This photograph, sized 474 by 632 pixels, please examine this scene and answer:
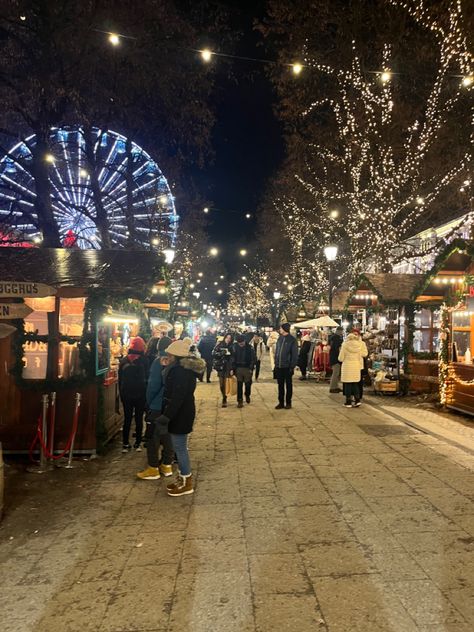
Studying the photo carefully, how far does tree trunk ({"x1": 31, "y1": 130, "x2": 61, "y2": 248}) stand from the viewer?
1363cm

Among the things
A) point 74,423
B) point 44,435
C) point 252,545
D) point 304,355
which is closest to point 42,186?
point 74,423

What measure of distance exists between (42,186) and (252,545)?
12.2 metres

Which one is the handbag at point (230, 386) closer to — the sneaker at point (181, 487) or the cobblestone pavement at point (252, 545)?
the cobblestone pavement at point (252, 545)

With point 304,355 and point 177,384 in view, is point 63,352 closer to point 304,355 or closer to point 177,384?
point 177,384

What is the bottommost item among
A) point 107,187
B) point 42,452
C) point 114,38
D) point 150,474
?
point 150,474

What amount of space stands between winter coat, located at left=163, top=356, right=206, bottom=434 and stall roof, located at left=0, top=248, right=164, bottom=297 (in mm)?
2340

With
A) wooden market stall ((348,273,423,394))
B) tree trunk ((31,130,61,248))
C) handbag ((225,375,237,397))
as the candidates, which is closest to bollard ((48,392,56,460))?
handbag ((225,375,237,397))

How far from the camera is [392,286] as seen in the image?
14859 mm

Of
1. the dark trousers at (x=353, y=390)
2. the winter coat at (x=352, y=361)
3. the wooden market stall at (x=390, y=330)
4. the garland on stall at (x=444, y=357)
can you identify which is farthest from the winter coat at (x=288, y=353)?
the wooden market stall at (x=390, y=330)

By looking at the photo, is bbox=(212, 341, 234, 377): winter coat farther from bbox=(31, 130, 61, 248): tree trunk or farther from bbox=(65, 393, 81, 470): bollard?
bbox=(31, 130, 61, 248): tree trunk

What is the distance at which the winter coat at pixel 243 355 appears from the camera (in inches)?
465

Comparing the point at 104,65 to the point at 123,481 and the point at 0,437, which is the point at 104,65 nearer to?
the point at 0,437

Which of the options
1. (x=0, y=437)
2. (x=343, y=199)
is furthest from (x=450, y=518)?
(x=343, y=199)

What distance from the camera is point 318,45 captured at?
17406mm
